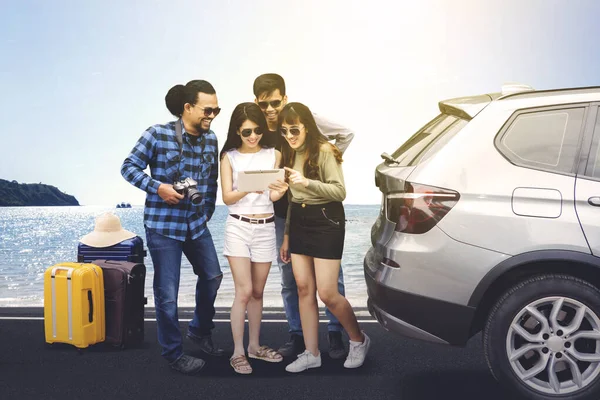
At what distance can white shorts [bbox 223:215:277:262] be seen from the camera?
15.3ft

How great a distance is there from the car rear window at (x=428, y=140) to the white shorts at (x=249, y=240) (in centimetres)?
108

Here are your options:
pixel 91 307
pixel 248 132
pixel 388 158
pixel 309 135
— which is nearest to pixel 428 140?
pixel 388 158

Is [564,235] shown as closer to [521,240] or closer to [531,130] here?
[521,240]

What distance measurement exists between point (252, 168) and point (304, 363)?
4.74ft

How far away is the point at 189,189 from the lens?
470 centimetres

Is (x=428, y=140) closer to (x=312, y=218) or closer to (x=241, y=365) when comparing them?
(x=312, y=218)

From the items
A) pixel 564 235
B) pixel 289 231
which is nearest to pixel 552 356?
pixel 564 235

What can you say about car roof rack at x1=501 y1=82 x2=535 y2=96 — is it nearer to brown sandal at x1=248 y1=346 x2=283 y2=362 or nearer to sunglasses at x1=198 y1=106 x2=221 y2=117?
sunglasses at x1=198 y1=106 x2=221 y2=117

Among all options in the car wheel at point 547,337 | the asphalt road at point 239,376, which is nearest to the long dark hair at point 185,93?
the asphalt road at point 239,376

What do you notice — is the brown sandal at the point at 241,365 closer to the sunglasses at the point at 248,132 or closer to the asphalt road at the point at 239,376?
the asphalt road at the point at 239,376

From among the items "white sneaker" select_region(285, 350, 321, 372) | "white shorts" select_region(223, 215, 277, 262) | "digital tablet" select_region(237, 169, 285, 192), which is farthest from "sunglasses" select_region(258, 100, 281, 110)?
"white sneaker" select_region(285, 350, 321, 372)

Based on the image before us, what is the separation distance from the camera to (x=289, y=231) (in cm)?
478

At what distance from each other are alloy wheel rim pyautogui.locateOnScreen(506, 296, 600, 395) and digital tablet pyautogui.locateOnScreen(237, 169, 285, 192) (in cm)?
175

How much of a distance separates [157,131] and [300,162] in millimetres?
1067
